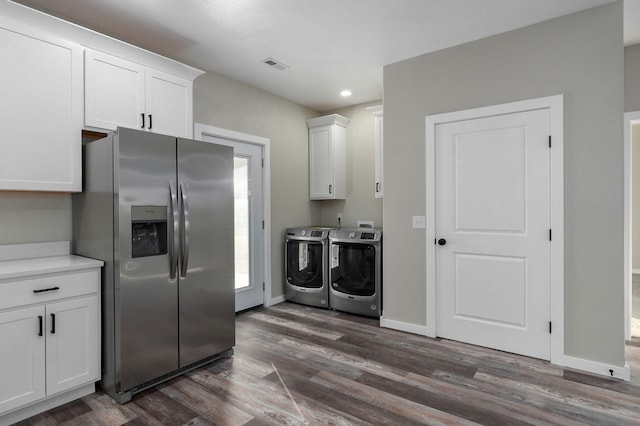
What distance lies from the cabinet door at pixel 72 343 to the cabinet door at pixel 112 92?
1280 mm

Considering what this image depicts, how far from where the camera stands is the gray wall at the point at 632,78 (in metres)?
3.20

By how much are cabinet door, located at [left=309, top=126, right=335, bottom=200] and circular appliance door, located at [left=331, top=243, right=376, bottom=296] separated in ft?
3.07

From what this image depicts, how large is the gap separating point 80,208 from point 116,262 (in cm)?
68

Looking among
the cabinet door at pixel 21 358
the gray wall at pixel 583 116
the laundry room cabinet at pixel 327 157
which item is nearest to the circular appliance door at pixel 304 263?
the laundry room cabinet at pixel 327 157

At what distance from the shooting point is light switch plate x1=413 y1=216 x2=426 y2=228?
11.3 feet

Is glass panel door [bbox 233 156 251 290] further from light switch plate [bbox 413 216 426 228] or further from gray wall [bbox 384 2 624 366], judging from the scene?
gray wall [bbox 384 2 624 366]

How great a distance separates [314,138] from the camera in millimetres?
4984

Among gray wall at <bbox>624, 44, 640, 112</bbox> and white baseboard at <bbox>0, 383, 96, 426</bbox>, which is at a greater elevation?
gray wall at <bbox>624, 44, 640, 112</bbox>

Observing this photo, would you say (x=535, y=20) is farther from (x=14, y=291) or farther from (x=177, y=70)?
(x=14, y=291)

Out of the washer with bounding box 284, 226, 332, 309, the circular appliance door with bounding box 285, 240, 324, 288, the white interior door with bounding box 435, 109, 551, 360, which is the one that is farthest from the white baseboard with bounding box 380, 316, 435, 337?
the circular appliance door with bounding box 285, 240, 324, 288

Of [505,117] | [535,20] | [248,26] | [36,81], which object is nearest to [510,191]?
[505,117]

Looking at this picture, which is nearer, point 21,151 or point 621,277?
point 21,151

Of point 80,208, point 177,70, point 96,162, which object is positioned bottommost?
point 80,208

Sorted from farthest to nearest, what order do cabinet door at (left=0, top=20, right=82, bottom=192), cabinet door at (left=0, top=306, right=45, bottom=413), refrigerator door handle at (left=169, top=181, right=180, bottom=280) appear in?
refrigerator door handle at (left=169, top=181, right=180, bottom=280) → cabinet door at (left=0, top=20, right=82, bottom=192) → cabinet door at (left=0, top=306, right=45, bottom=413)
